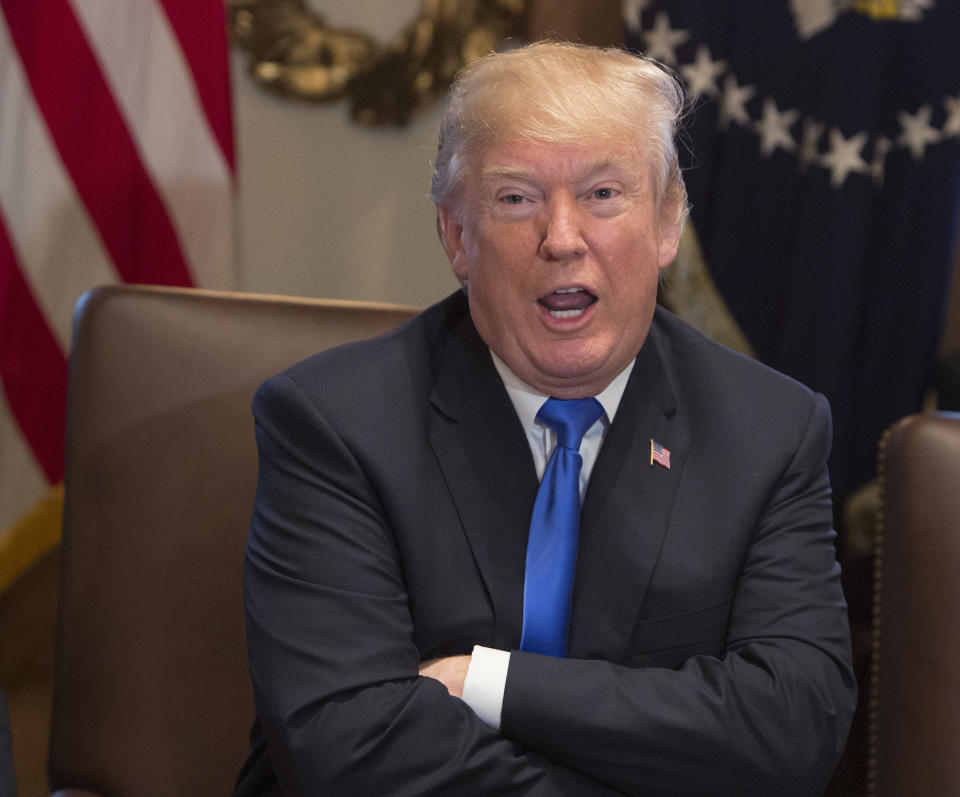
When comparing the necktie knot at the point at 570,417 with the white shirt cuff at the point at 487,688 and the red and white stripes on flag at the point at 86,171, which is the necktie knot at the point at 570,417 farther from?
the red and white stripes on flag at the point at 86,171

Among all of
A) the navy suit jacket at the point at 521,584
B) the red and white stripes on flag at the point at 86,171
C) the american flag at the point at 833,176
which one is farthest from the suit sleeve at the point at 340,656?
the american flag at the point at 833,176

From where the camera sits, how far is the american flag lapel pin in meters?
1.48

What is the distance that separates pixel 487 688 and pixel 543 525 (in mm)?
233

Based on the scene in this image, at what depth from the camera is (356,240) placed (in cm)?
290

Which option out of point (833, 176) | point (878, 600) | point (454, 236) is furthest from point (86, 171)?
point (878, 600)

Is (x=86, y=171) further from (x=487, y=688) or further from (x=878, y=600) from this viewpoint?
(x=878, y=600)

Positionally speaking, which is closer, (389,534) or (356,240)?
(389,534)

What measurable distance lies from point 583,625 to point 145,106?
1539 millimetres

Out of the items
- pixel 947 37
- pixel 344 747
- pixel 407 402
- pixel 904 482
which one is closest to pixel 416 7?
pixel 947 37

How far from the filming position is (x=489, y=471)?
1447 mm

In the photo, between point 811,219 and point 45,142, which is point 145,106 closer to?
point 45,142

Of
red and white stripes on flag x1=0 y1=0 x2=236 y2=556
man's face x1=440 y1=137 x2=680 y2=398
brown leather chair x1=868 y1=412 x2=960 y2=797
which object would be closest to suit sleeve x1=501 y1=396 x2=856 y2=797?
brown leather chair x1=868 y1=412 x2=960 y2=797

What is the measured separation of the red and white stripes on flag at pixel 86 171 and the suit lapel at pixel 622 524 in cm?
125

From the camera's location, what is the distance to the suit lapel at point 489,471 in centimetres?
141
